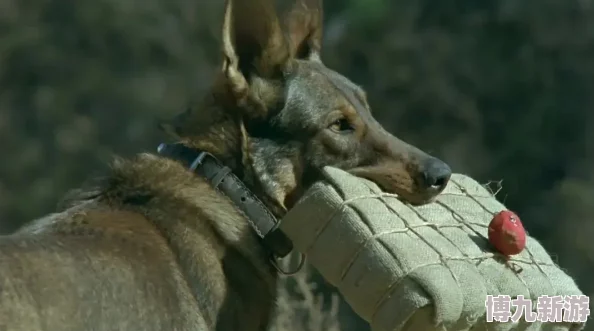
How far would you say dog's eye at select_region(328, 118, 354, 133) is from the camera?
3899mm

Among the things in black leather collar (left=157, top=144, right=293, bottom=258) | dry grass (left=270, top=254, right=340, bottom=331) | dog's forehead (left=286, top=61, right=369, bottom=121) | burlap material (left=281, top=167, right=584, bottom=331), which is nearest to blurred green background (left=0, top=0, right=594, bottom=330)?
dry grass (left=270, top=254, right=340, bottom=331)

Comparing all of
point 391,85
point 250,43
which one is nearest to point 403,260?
point 250,43

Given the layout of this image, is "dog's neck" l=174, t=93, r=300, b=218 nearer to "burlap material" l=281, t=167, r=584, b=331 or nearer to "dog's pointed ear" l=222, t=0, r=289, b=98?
"dog's pointed ear" l=222, t=0, r=289, b=98

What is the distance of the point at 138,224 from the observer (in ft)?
11.2

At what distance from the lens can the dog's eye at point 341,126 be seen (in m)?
3.90

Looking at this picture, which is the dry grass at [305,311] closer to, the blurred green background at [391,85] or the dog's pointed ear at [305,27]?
the blurred green background at [391,85]

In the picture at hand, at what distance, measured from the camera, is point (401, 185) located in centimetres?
371

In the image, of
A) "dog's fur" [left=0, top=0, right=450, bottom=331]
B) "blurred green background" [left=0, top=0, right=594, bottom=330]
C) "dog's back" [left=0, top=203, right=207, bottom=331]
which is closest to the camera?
"dog's back" [left=0, top=203, right=207, bottom=331]

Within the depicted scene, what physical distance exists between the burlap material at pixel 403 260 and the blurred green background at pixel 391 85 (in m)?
3.30

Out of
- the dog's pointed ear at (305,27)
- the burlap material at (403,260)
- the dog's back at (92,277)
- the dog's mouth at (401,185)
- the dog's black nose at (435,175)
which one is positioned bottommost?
the dog's back at (92,277)

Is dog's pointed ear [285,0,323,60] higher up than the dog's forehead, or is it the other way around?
dog's pointed ear [285,0,323,60]

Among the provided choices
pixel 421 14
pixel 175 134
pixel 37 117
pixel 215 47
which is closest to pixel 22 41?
pixel 37 117

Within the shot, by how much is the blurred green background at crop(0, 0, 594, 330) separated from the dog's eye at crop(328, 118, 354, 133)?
110 inches

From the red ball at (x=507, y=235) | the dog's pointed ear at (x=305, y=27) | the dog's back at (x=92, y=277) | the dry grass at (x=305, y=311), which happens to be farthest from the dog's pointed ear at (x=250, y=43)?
the dry grass at (x=305, y=311)
